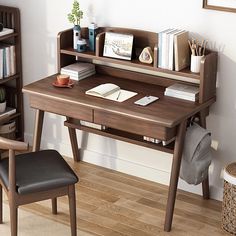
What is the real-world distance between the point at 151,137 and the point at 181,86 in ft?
1.45

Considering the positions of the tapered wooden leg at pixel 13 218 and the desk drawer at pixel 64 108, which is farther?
the desk drawer at pixel 64 108

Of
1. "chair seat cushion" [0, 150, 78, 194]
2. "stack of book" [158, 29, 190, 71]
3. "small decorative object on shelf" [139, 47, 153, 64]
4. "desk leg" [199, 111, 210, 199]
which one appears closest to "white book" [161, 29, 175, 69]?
"stack of book" [158, 29, 190, 71]

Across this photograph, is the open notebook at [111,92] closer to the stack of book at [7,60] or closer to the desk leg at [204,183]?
the desk leg at [204,183]

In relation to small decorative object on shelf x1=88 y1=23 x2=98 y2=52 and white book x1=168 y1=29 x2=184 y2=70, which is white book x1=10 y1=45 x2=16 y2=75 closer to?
small decorative object on shelf x1=88 y1=23 x2=98 y2=52

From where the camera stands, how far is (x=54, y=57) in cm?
432

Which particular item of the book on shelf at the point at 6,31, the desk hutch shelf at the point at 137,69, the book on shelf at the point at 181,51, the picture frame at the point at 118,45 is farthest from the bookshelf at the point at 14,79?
the book on shelf at the point at 181,51

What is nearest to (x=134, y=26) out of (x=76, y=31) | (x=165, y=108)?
(x=76, y=31)

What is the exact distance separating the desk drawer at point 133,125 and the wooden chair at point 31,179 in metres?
0.35

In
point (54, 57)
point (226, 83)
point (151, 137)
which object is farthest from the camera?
point (54, 57)

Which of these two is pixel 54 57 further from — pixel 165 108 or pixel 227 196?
pixel 227 196

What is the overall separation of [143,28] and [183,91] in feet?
1.66

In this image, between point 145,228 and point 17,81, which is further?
point 17,81

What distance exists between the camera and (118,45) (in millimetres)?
3816

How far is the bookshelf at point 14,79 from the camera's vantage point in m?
Result: 4.35
